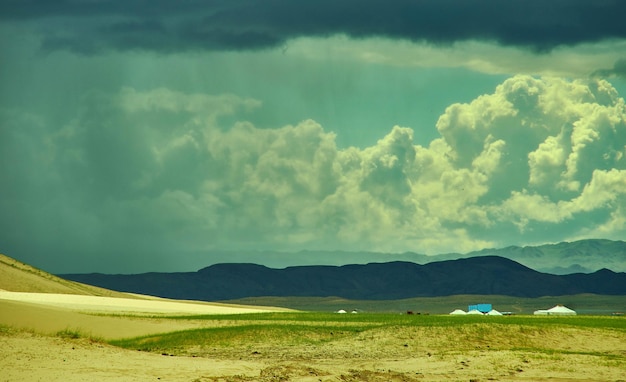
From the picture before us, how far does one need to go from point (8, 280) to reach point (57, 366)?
105747 millimetres

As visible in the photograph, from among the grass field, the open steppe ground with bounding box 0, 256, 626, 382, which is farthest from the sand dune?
the grass field

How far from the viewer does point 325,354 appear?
138ft

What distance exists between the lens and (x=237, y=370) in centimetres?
3105

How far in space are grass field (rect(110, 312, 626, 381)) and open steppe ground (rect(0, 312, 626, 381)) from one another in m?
0.05

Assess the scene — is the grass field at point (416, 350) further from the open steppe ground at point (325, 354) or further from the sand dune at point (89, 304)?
the sand dune at point (89, 304)

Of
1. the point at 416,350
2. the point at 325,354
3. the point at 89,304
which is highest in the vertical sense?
the point at 89,304

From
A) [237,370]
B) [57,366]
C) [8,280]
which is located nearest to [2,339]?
[57,366]

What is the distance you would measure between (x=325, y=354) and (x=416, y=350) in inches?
180

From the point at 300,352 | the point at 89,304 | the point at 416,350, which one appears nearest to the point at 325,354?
the point at 300,352

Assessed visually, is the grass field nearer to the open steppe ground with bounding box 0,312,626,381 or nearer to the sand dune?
the open steppe ground with bounding box 0,312,626,381

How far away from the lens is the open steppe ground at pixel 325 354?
2961cm

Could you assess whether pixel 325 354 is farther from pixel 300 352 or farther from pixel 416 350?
pixel 416 350

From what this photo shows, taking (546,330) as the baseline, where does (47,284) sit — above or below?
above

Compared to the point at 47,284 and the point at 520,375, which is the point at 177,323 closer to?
the point at 520,375
